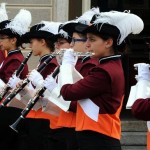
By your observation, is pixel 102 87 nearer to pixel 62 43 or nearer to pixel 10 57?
pixel 62 43

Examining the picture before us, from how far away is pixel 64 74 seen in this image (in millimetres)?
5742

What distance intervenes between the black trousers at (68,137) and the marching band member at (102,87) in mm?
695

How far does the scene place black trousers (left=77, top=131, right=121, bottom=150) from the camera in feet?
18.4

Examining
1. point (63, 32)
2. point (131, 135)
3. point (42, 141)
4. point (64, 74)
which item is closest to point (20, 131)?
point (42, 141)

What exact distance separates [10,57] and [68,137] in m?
1.52

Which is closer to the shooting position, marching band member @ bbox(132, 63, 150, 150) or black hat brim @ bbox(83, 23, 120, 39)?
marching band member @ bbox(132, 63, 150, 150)

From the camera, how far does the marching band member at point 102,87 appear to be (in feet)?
18.2

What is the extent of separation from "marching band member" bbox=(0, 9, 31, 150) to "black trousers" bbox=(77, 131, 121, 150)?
1.78 m

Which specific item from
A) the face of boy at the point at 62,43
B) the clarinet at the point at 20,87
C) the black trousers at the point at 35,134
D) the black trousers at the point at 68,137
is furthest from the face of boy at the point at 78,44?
the black trousers at the point at 35,134

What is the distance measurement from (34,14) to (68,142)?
4241 mm

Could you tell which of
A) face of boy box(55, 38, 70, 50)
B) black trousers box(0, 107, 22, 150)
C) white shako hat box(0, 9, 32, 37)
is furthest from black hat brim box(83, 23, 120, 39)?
white shako hat box(0, 9, 32, 37)

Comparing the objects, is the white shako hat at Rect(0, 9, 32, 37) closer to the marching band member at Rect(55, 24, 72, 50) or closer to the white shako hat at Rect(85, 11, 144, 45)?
the marching band member at Rect(55, 24, 72, 50)

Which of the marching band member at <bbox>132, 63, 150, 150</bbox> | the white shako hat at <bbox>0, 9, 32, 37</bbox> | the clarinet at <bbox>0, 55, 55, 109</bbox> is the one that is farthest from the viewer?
the white shako hat at <bbox>0, 9, 32, 37</bbox>

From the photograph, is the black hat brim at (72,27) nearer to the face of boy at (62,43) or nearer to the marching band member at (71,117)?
the marching band member at (71,117)
